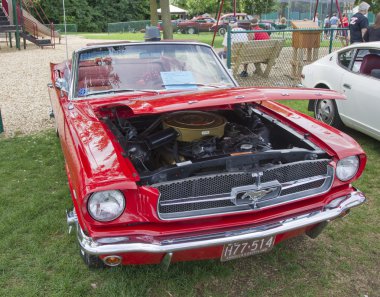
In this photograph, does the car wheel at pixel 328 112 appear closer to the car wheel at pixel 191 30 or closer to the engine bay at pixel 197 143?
the engine bay at pixel 197 143

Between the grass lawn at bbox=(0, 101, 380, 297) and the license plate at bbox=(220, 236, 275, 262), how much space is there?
0.41 m

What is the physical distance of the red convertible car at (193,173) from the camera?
7.52 ft

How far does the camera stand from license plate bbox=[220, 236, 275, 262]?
2439 mm

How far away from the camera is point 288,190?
105 inches

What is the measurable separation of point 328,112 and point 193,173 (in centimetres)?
402

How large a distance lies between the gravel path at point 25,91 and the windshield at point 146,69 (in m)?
3.03

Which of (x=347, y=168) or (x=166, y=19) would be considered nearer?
(x=347, y=168)

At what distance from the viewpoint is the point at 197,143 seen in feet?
9.64

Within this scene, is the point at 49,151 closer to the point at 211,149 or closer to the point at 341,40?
the point at 211,149

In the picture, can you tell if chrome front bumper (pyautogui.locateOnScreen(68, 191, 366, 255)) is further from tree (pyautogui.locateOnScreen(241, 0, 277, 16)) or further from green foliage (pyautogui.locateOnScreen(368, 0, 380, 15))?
tree (pyautogui.locateOnScreen(241, 0, 277, 16))

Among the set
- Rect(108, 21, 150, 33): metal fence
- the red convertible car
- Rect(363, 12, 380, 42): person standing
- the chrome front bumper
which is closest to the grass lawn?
the red convertible car

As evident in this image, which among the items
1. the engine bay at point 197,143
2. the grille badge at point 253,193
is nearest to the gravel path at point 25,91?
the engine bay at point 197,143

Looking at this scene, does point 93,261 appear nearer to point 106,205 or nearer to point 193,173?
point 106,205

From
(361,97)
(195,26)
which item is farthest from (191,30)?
(361,97)
